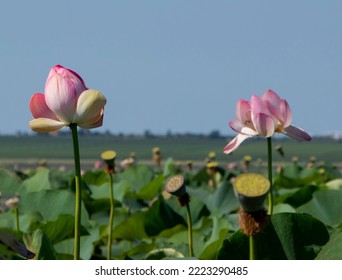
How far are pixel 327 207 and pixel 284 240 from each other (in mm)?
1197

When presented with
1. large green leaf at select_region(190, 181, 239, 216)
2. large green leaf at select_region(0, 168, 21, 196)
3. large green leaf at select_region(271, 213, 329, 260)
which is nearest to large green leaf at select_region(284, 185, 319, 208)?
large green leaf at select_region(190, 181, 239, 216)

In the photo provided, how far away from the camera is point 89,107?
1.52m

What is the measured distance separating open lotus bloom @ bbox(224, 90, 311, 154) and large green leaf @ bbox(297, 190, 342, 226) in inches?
35.3

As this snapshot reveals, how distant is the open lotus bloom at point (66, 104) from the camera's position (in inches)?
60.0

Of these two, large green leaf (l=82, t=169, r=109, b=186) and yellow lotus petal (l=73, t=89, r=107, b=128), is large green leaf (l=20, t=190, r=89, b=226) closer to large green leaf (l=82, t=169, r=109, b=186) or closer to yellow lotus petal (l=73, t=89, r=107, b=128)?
yellow lotus petal (l=73, t=89, r=107, b=128)

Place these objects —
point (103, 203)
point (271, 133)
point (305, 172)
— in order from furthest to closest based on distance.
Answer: point (305, 172) < point (103, 203) < point (271, 133)

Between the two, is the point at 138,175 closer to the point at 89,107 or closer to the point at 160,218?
the point at 160,218

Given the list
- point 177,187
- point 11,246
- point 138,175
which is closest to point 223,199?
point 138,175

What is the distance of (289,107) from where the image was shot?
1.75 m

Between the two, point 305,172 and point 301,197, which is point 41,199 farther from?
point 305,172

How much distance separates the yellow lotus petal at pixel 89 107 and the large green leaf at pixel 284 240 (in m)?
0.29

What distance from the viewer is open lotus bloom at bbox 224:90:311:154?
1.69 m

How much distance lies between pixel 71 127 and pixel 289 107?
17.1 inches
